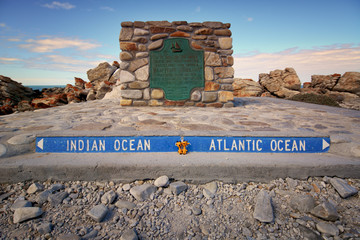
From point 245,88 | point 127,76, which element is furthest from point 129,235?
point 245,88

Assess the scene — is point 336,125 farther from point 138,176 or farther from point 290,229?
point 138,176

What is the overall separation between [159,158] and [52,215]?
2.95 feet

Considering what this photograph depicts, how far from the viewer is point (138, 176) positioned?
1769mm

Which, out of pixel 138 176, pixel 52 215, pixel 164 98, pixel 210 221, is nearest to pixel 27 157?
pixel 52 215

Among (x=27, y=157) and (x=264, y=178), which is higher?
(x=27, y=157)

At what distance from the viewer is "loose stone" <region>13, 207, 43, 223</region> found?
4.42 feet

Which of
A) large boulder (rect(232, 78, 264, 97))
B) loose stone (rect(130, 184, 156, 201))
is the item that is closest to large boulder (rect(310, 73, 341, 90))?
large boulder (rect(232, 78, 264, 97))

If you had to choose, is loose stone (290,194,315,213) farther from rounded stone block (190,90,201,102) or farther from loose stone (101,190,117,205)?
rounded stone block (190,90,201,102)

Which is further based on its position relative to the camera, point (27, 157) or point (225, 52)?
point (225, 52)

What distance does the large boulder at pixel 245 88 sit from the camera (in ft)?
35.8

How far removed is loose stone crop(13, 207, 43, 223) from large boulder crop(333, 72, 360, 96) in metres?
15.9

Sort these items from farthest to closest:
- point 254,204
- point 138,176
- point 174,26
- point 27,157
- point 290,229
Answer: point 174,26 → point 27,157 → point 138,176 → point 254,204 → point 290,229

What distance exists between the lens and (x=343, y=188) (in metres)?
1.60

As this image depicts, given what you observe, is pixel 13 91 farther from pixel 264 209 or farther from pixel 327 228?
pixel 327 228
